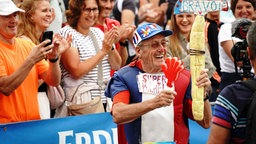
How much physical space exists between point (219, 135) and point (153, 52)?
6.06 ft

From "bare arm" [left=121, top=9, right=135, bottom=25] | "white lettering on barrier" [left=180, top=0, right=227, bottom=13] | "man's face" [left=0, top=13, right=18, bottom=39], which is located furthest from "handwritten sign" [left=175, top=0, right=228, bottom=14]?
"bare arm" [left=121, top=9, right=135, bottom=25]

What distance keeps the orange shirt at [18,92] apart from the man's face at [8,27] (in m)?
0.09

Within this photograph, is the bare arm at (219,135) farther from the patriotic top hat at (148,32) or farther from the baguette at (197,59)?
the patriotic top hat at (148,32)

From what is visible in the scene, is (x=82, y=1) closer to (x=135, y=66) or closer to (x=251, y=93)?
(x=135, y=66)

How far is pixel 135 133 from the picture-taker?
593 cm

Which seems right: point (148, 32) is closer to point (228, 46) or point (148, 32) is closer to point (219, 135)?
point (219, 135)

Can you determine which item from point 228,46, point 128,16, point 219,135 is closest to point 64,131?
point 228,46

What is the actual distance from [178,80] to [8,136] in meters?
2.08

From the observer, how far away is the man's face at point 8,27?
23.1ft

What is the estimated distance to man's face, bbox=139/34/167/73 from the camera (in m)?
5.94

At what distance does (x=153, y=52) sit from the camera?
19.6ft

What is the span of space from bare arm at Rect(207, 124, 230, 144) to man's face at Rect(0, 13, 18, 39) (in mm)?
3291

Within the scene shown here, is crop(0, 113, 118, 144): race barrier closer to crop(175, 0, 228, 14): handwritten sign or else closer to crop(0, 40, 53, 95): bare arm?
crop(0, 40, 53, 95): bare arm

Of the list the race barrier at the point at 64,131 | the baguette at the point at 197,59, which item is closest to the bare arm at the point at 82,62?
the race barrier at the point at 64,131
